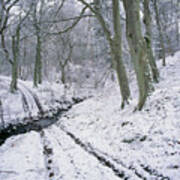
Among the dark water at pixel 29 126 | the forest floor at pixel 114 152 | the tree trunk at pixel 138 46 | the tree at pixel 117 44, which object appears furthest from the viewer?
the dark water at pixel 29 126

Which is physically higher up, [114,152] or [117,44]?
[117,44]

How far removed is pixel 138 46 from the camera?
6031mm

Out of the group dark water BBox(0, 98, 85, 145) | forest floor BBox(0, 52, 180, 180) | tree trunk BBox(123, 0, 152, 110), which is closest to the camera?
forest floor BBox(0, 52, 180, 180)

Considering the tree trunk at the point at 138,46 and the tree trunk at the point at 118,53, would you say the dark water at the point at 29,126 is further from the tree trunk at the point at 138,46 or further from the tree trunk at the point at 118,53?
the tree trunk at the point at 138,46

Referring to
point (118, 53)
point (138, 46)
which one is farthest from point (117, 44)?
point (138, 46)

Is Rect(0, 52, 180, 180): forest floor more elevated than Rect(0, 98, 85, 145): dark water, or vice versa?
Rect(0, 52, 180, 180): forest floor

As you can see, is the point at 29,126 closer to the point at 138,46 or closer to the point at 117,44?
the point at 117,44

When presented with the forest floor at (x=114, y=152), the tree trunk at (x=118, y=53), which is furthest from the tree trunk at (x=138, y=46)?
the tree trunk at (x=118, y=53)

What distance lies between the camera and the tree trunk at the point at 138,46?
19.5 ft

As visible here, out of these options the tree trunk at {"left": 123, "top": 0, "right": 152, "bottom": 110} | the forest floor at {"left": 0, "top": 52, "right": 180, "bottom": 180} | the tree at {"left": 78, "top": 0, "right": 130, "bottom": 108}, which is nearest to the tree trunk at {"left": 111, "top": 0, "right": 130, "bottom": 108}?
the tree at {"left": 78, "top": 0, "right": 130, "bottom": 108}

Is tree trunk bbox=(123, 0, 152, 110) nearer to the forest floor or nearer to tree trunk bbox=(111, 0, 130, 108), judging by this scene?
the forest floor

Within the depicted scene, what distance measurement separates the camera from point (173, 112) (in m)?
5.26

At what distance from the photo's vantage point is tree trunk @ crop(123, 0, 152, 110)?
5.94 metres

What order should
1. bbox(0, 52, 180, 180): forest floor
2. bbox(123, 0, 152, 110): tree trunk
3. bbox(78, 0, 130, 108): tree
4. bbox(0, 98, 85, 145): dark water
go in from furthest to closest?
bbox(0, 98, 85, 145): dark water
bbox(78, 0, 130, 108): tree
bbox(123, 0, 152, 110): tree trunk
bbox(0, 52, 180, 180): forest floor
